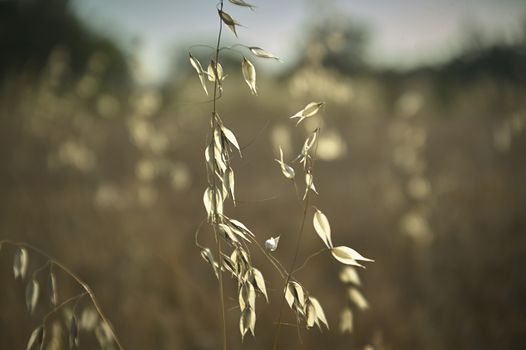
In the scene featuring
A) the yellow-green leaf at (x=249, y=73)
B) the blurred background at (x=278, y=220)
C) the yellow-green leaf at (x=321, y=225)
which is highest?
the yellow-green leaf at (x=249, y=73)

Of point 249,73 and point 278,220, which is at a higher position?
point 249,73

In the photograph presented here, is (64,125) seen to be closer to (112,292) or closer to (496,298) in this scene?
(112,292)

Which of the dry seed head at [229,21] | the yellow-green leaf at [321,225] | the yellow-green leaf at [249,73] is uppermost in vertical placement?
the dry seed head at [229,21]

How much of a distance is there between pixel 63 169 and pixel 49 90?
6.09 ft

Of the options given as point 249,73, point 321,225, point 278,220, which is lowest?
point 278,220

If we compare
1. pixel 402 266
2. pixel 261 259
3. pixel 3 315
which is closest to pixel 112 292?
pixel 3 315

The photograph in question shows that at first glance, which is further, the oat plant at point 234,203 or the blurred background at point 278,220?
the blurred background at point 278,220

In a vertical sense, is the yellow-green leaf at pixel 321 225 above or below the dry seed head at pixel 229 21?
below

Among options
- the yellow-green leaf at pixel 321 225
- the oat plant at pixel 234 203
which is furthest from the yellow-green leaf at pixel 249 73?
the yellow-green leaf at pixel 321 225

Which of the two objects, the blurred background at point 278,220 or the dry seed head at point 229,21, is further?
the blurred background at point 278,220

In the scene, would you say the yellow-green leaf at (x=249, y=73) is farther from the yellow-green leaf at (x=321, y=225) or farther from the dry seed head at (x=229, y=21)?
the yellow-green leaf at (x=321, y=225)

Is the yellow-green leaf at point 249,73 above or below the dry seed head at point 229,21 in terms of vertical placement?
below

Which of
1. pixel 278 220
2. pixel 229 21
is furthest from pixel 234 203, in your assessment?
pixel 278 220

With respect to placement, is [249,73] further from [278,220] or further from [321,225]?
[278,220]
